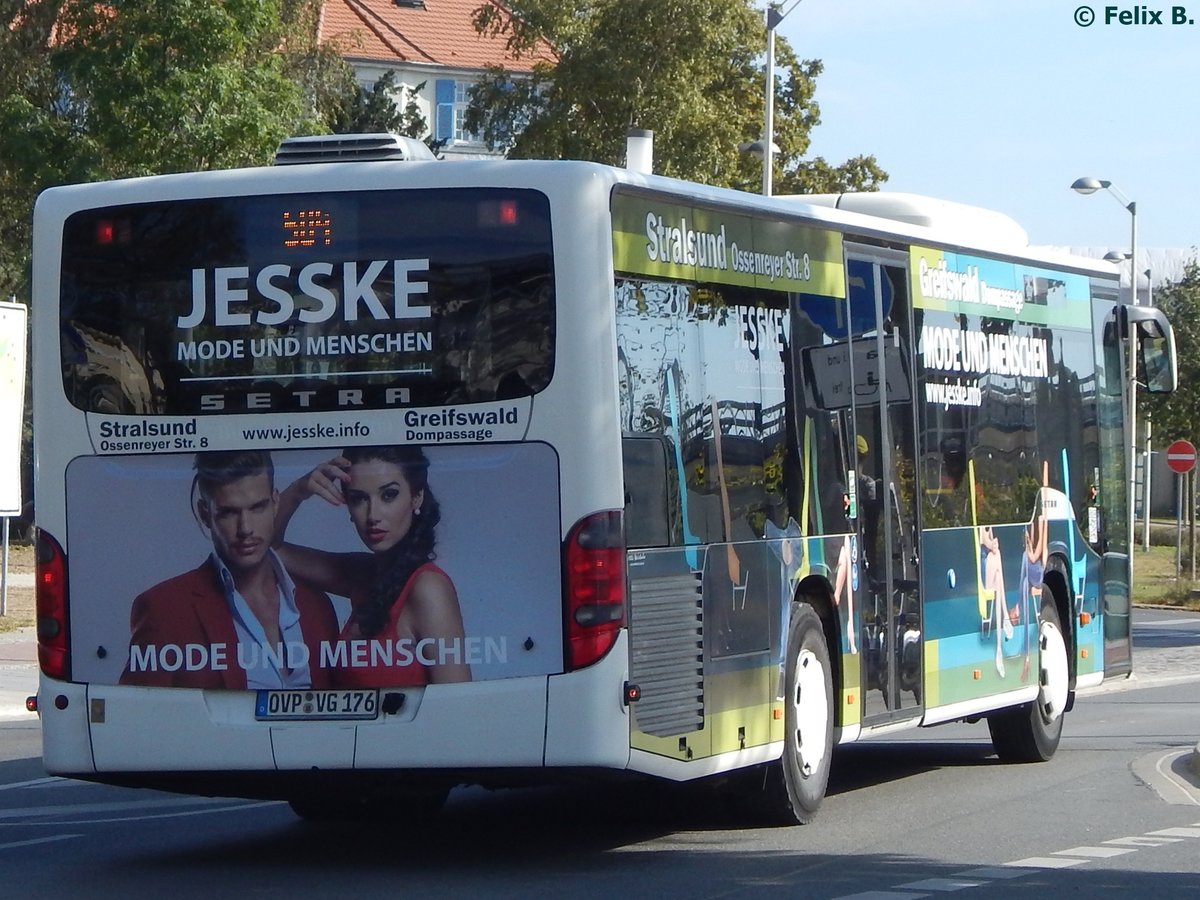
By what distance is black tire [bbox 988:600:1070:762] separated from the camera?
45.9 feet

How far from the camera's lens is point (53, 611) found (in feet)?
30.2

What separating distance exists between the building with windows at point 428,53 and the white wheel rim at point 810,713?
7390cm

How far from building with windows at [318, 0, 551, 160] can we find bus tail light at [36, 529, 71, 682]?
246 feet

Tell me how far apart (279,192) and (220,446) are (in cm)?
111

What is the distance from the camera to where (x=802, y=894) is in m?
8.54

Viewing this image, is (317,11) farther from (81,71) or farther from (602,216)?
(602,216)

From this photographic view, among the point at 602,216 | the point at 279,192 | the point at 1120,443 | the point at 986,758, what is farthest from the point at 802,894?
the point at 1120,443

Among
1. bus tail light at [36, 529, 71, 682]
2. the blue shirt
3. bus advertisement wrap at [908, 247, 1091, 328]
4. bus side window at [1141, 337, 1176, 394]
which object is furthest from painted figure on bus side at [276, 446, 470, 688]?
bus side window at [1141, 337, 1176, 394]

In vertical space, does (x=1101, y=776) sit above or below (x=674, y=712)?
below

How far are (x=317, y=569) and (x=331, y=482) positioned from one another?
0.37 m

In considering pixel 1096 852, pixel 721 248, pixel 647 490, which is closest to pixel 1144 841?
pixel 1096 852

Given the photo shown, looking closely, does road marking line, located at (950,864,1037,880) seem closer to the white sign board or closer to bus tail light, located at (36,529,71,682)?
bus tail light, located at (36,529,71,682)

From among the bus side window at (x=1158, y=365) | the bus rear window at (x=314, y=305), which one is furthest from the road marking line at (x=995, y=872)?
the bus side window at (x=1158, y=365)

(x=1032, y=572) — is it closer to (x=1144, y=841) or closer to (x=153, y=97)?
(x=1144, y=841)
